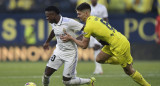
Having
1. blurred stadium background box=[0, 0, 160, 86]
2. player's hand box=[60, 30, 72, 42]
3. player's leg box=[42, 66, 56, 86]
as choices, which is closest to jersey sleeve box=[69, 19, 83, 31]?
player's hand box=[60, 30, 72, 42]

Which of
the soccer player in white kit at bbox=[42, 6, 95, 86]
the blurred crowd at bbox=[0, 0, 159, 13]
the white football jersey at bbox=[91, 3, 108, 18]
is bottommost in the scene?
the blurred crowd at bbox=[0, 0, 159, 13]

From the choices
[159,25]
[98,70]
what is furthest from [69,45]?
[159,25]

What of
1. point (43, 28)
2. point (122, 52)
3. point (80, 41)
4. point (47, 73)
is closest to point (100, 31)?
point (80, 41)

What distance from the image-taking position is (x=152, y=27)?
23141mm

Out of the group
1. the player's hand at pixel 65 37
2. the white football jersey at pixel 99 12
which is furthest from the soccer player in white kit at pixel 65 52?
the white football jersey at pixel 99 12

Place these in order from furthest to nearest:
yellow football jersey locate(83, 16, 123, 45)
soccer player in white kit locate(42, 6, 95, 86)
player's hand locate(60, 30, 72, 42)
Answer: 1. soccer player in white kit locate(42, 6, 95, 86)
2. player's hand locate(60, 30, 72, 42)
3. yellow football jersey locate(83, 16, 123, 45)

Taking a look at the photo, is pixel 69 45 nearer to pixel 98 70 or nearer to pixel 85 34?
pixel 85 34

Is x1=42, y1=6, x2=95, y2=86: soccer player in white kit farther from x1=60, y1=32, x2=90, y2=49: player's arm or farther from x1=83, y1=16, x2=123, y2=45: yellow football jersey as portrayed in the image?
x1=83, y1=16, x2=123, y2=45: yellow football jersey

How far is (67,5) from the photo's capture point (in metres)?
23.0

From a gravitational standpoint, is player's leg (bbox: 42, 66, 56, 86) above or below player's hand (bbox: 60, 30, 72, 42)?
below

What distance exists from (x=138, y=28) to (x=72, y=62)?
1410 centimetres

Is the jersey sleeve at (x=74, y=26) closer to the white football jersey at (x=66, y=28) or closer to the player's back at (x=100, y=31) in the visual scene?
the white football jersey at (x=66, y=28)

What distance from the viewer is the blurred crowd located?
74.7 ft

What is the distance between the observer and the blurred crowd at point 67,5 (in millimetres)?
22766
